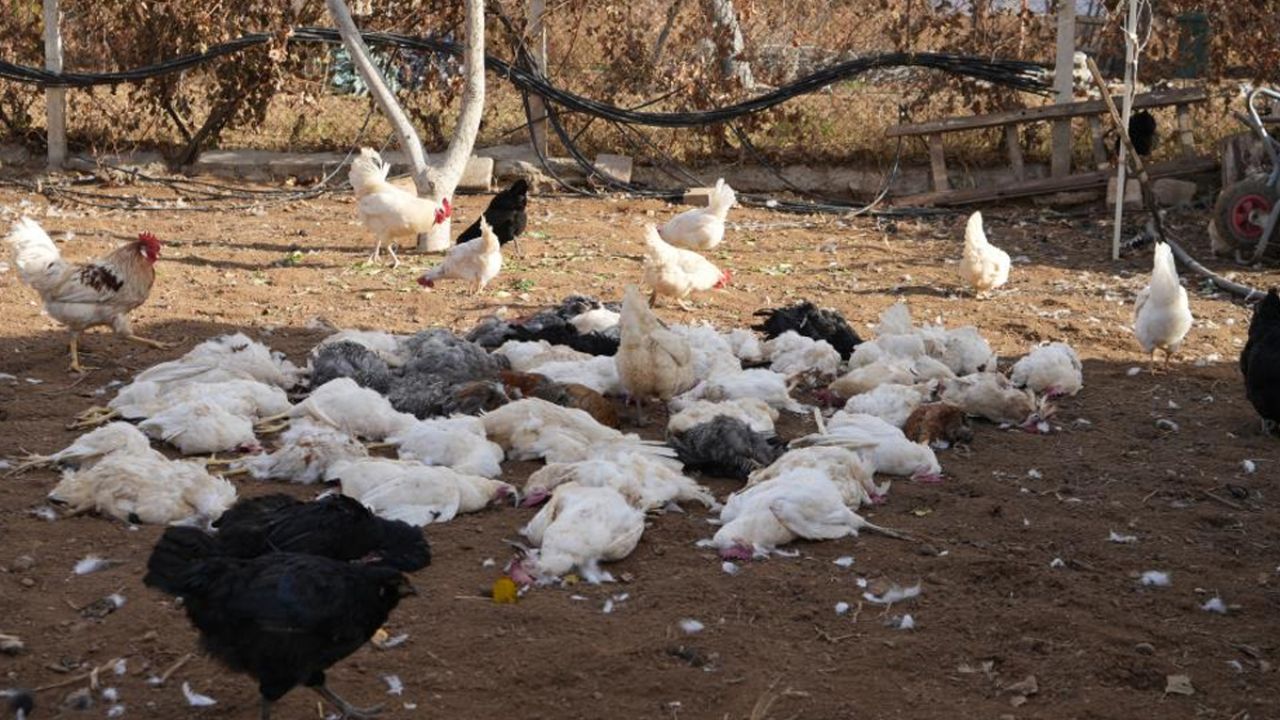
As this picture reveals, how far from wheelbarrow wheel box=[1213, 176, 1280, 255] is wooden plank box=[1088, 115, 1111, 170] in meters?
1.94

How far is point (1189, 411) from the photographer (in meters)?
7.69

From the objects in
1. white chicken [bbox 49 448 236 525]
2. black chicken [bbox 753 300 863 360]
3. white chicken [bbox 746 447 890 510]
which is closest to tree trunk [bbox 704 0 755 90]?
black chicken [bbox 753 300 863 360]

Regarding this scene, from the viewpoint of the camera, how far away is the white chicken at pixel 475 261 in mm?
9570

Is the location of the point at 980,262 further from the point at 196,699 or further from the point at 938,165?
the point at 196,699

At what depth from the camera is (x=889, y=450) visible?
6.38 metres

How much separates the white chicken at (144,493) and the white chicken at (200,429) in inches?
29.2

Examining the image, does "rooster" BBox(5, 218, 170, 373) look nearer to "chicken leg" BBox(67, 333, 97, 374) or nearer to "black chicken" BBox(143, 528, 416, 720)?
"chicken leg" BBox(67, 333, 97, 374)

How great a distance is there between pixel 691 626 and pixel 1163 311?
453cm

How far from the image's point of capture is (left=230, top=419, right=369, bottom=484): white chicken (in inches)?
239

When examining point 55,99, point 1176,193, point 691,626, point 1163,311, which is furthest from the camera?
point 55,99

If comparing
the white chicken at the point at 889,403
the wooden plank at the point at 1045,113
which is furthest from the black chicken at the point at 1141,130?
the white chicken at the point at 889,403

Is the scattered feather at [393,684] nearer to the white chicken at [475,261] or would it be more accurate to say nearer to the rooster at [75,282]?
the rooster at [75,282]

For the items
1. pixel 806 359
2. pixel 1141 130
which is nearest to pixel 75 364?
pixel 806 359

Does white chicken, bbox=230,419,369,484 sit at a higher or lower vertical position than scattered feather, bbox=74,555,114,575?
higher
